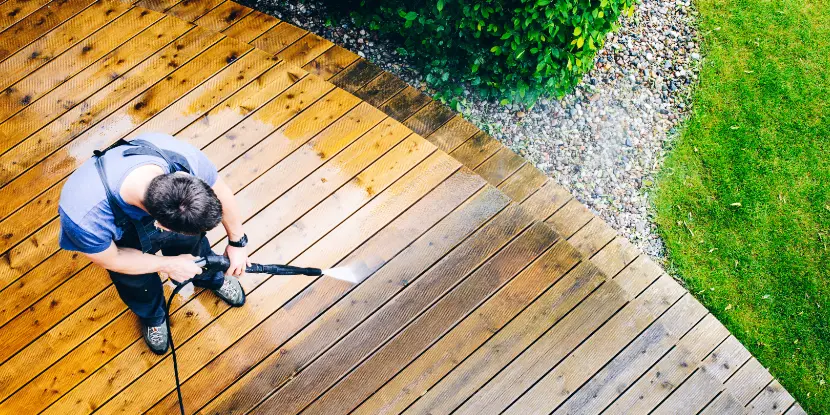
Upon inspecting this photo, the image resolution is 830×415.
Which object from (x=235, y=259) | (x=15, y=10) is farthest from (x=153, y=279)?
(x=15, y=10)

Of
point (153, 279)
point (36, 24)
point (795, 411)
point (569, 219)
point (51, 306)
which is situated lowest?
point (795, 411)

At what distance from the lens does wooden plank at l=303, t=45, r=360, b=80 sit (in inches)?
157

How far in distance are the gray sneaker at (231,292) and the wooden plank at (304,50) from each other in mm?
1547

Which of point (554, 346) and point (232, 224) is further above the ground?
point (232, 224)

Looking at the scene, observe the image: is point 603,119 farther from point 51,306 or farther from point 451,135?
point 51,306

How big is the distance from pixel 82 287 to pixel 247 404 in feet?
3.57

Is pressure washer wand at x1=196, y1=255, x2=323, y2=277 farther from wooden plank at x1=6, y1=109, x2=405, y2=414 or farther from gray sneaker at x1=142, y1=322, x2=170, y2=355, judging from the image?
gray sneaker at x1=142, y1=322, x2=170, y2=355

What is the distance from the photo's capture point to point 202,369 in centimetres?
312

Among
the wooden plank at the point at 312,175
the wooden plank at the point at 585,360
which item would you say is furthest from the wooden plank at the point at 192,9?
the wooden plank at the point at 585,360

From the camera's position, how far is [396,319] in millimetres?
3230

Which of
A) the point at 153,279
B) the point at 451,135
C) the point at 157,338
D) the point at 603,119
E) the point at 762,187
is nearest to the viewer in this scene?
the point at 153,279

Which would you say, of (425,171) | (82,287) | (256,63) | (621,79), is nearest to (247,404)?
(82,287)

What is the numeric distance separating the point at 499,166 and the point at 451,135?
36 cm

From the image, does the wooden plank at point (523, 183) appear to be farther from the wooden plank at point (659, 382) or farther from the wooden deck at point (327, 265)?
the wooden plank at point (659, 382)
